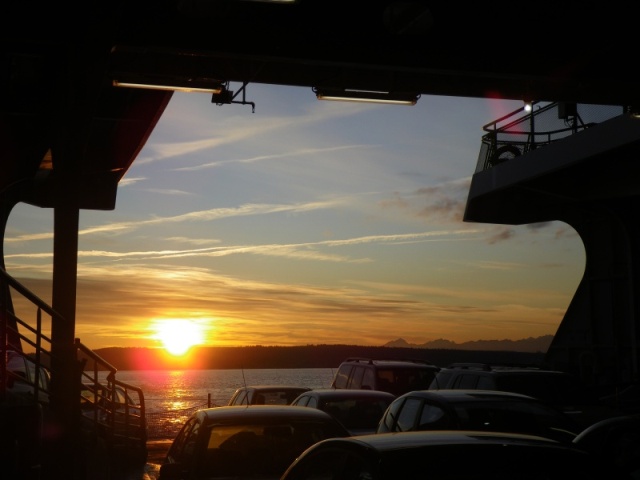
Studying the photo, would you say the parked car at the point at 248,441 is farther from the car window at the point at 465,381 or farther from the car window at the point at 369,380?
the car window at the point at 369,380

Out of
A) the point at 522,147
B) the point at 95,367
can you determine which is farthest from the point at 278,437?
the point at 522,147

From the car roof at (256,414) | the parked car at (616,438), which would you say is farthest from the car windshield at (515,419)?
the car roof at (256,414)

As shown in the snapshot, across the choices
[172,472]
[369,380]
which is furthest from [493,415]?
[369,380]

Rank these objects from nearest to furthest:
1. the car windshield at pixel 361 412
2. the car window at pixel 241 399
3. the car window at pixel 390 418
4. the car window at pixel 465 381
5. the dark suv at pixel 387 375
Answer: the car window at pixel 390 418, the car windshield at pixel 361 412, the car window at pixel 465 381, the car window at pixel 241 399, the dark suv at pixel 387 375

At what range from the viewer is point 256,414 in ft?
28.5

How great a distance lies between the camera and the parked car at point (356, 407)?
14.5 m

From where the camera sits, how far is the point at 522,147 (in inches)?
1160

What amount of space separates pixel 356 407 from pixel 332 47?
6761 mm

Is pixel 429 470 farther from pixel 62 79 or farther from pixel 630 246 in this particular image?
pixel 630 246

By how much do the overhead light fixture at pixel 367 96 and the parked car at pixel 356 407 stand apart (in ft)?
16.3

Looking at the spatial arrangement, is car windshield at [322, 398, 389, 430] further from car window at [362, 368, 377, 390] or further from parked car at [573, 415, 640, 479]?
parked car at [573, 415, 640, 479]

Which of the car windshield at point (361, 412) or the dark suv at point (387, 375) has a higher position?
the dark suv at point (387, 375)

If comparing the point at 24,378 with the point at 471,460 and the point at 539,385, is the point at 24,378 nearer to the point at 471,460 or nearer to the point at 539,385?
the point at 539,385

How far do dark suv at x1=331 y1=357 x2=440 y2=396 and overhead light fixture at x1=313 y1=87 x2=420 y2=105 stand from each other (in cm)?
910
